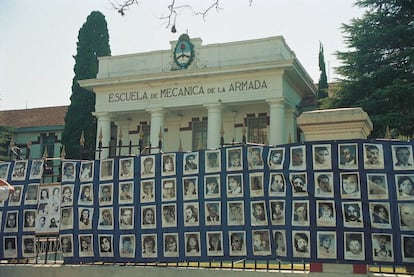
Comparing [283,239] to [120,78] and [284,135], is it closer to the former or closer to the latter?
[284,135]

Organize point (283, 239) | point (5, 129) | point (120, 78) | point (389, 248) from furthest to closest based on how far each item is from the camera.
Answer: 1. point (5, 129)
2. point (120, 78)
3. point (283, 239)
4. point (389, 248)

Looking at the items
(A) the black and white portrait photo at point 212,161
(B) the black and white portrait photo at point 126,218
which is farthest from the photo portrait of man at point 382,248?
(B) the black and white portrait photo at point 126,218

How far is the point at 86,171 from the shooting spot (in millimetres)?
7285

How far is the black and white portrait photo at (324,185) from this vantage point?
5840 mm

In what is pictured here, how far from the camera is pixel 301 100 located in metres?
27.3

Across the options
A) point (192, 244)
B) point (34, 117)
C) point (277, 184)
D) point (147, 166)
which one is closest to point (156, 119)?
point (34, 117)

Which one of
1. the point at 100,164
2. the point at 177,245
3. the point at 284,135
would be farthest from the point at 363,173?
the point at 284,135

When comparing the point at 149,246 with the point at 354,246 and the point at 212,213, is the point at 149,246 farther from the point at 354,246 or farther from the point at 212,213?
the point at 354,246

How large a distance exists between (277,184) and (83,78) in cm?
2455

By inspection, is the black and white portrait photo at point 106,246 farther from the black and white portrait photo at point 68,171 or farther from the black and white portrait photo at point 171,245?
the black and white portrait photo at point 68,171

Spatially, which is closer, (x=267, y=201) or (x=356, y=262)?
(x=356, y=262)

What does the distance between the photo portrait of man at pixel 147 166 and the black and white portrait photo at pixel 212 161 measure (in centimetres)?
80

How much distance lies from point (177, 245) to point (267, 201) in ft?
4.42

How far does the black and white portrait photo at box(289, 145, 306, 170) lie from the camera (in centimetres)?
604
